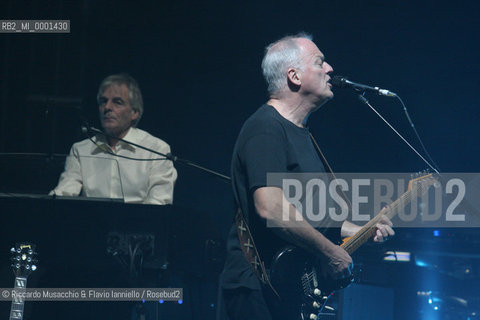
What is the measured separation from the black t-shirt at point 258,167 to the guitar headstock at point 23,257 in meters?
1.39

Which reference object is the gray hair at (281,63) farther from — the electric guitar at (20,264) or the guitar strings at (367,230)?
the electric guitar at (20,264)

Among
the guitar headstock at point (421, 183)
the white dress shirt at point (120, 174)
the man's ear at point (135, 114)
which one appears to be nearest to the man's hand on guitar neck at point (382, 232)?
the guitar headstock at point (421, 183)

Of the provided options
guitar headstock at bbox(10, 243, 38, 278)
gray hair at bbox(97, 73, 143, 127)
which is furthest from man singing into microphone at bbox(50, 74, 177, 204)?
guitar headstock at bbox(10, 243, 38, 278)

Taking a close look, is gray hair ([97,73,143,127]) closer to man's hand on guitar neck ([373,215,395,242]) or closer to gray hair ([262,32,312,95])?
gray hair ([262,32,312,95])

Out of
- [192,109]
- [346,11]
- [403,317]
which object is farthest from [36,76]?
[403,317]

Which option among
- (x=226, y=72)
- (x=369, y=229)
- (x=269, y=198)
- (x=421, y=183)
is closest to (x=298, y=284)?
(x=269, y=198)

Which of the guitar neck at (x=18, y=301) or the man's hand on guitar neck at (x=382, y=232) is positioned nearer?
the man's hand on guitar neck at (x=382, y=232)

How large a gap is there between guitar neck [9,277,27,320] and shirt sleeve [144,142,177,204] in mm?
1174

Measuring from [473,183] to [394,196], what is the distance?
0.60 metres

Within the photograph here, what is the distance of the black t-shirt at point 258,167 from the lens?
8.39 ft

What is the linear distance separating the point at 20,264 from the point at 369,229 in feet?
6.54

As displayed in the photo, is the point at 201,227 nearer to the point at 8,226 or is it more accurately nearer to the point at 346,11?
the point at 8,226

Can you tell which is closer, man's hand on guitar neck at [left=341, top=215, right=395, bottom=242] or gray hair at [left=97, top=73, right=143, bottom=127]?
man's hand on guitar neck at [left=341, top=215, right=395, bottom=242]

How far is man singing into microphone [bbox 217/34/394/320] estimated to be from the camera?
2.53 meters
